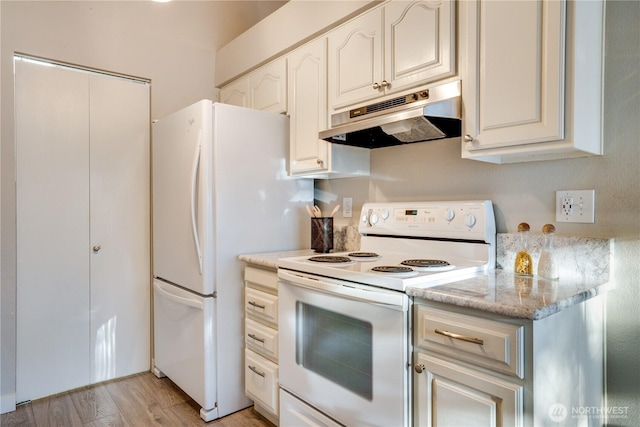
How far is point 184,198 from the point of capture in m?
2.23

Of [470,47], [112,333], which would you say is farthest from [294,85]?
[112,333]

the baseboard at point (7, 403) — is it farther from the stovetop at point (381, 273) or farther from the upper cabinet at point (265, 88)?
the upper cabinet at point (265, 88)

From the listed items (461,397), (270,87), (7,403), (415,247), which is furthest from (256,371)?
(270,87)

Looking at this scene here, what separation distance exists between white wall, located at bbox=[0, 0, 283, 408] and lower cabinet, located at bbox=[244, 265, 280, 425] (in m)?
1.35

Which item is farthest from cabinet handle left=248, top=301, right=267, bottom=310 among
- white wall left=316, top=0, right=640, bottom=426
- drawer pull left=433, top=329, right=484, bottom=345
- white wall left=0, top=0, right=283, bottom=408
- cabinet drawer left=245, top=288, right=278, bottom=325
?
white wall left=0, top=0, right=283, bottom=408

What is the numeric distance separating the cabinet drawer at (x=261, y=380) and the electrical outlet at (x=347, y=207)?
3.05 feet

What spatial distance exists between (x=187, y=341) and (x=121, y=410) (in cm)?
52

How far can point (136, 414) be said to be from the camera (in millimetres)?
2172

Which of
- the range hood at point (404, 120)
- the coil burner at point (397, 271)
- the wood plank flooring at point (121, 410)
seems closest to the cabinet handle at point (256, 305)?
the wood plank flooring at point (121, 410)

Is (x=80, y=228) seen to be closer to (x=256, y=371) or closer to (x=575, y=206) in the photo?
Answer: (x=256, y=371)

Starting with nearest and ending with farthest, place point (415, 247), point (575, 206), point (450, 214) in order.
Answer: point (575, 206), point (450, 214), point (415, 247)

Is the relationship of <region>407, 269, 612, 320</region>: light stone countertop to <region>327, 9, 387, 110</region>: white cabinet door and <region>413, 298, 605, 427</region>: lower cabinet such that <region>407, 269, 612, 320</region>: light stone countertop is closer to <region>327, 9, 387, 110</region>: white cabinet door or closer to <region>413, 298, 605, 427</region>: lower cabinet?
<region>413, 298, 605, 427</region>: lower cabinet

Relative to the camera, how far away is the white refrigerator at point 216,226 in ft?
6.84

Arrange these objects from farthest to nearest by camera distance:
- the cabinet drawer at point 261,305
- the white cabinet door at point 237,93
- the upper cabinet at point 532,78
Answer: the white cabinet door at point 237,93
the cabinet drawer at point 261,305
the upper cabinet at point 532,78
